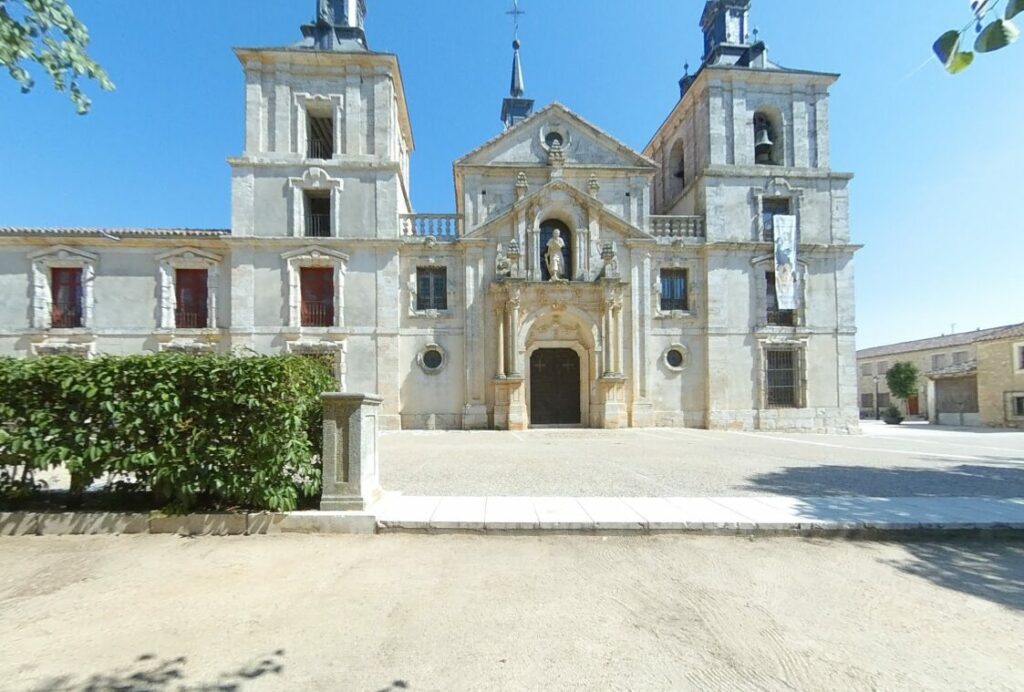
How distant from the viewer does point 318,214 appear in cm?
1831

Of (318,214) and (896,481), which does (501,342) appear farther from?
(896,481)

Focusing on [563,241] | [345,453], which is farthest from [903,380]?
[345,453]

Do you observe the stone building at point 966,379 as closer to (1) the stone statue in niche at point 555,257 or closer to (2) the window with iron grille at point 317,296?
(1) the stone statue in niche at point 555,257

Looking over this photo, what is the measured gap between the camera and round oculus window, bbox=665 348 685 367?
60.4 feet

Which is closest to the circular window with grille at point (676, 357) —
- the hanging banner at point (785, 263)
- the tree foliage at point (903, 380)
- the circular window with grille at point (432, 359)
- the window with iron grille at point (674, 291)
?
the window with iron grille at point (674, 291)

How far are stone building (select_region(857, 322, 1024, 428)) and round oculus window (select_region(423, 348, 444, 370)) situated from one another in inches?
1234

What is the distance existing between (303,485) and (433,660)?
330 cm

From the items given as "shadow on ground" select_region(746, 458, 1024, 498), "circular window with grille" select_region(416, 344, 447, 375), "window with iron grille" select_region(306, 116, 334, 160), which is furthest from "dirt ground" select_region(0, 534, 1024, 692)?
"window with iron grille" select_region(306, 116, 334, 160)

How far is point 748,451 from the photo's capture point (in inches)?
445

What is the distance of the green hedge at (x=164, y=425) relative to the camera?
4816 mm

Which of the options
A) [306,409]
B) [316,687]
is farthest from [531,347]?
[316,687]

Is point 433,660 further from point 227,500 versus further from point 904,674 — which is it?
point 227,500

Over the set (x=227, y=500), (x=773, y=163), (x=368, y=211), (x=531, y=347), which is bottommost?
(x=227, y=500)

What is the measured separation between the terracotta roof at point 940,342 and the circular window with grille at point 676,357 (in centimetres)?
2167
